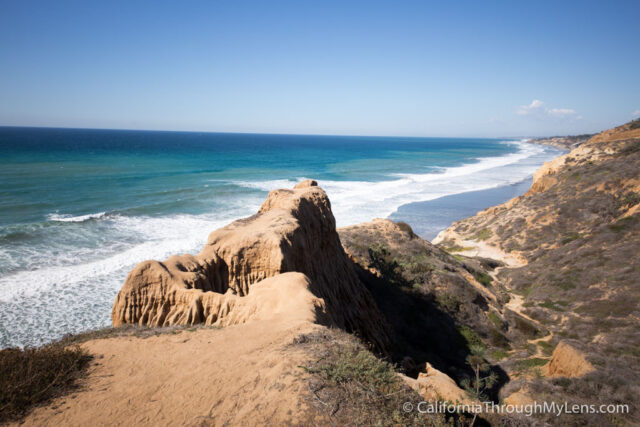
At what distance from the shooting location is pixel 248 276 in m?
11.2

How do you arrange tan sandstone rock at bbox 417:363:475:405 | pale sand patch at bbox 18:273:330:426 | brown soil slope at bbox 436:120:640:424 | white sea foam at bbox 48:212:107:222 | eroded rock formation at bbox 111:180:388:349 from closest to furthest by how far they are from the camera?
Answer: pale sand patch at bbox 18:273:330:426 → tan sandstone rock at bbox 417:363:475:405 → eroded rock formation at bbox 111:180:388:349 → brown soil slope at bbox 436:120:640:424 → white sea foam at bbox 48:212:107:222

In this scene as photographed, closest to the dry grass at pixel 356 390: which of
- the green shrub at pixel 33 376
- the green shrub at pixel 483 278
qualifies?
the green shrub at pixel 33 376

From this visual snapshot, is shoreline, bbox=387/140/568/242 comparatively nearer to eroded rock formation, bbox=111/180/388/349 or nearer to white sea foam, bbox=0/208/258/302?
white sea foam, bbox=0/208/258/302

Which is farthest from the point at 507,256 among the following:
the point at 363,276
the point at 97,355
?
the point at 97,355

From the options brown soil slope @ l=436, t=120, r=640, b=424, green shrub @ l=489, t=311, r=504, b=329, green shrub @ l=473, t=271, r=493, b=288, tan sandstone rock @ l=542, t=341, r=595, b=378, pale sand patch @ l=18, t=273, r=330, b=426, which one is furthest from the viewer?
green shrub @ l=473, t=271, r=493, b=288

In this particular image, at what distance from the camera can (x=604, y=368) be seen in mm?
11664

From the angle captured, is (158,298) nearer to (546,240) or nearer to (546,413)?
(546,413)

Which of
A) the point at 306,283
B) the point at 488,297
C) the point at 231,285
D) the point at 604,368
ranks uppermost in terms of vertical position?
the point at 306,283

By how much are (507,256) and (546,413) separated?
83.5 feet

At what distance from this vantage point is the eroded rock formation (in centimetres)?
930

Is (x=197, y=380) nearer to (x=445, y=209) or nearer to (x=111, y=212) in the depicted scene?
(x=111, y=212)

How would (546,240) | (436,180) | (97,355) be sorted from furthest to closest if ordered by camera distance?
1. (436,180)
2. (546,240)
3. (97,355)

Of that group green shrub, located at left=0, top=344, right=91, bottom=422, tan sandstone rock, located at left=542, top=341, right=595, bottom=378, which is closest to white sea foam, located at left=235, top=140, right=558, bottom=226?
tan sandstone rock, located at left=542, top=341, right=595, bottom=378

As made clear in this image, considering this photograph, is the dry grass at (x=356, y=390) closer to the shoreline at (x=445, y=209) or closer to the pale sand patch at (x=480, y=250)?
the pale sand patch at (x=480, y=250)
